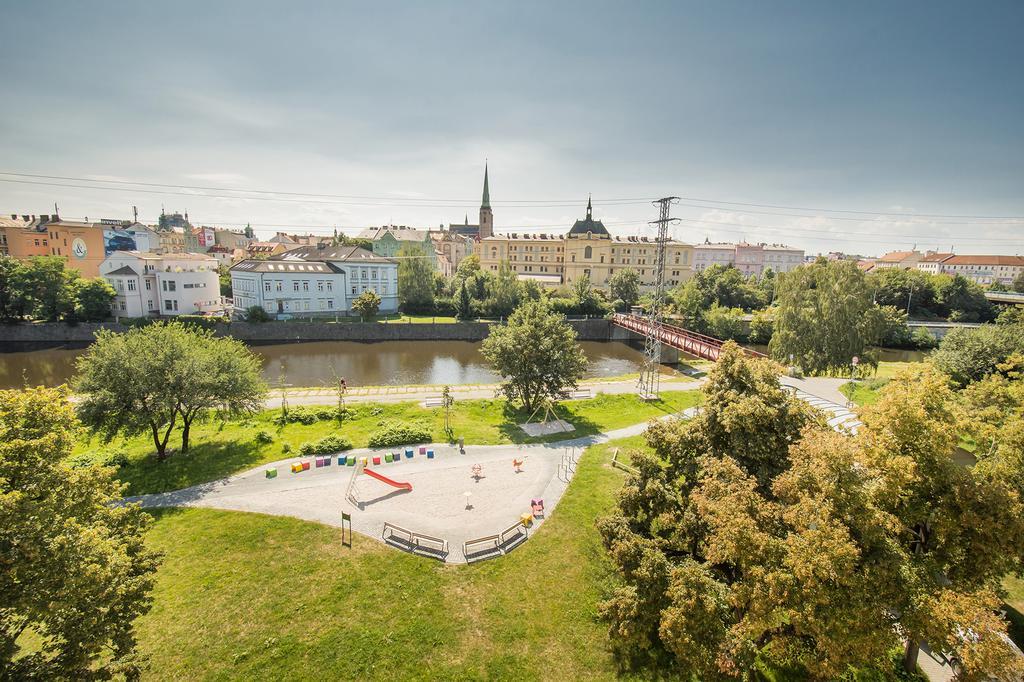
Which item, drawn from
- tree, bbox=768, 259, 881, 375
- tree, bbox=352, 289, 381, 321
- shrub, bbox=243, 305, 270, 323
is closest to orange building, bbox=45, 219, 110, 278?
shrub, bbox=243, 305, 270, 323

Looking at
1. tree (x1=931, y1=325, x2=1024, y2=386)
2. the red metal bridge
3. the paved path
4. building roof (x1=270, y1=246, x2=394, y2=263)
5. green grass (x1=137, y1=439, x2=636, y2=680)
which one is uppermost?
building roof (x1=270, y1=246, x2=394, y2=263)

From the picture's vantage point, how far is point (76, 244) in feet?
224

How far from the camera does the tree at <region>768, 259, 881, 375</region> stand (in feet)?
98.4

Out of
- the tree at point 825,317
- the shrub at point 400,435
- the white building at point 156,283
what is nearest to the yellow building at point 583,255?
the white building at point 156,283

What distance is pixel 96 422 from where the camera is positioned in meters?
17.8

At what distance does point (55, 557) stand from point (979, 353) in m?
35.8

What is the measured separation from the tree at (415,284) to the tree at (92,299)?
31.5 meters

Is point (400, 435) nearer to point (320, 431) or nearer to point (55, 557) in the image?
point (320, 431)

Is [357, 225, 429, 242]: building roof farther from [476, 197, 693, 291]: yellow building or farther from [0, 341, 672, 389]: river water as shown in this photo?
[0, 341, 672, 389]: river water

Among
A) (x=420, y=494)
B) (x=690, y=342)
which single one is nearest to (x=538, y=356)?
(x=420, y=494)

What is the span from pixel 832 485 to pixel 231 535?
1605 centimetres

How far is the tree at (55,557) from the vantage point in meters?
7.25

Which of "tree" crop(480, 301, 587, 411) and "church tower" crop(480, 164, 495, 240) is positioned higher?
"church tower" crop(480, 164, 495, 240)

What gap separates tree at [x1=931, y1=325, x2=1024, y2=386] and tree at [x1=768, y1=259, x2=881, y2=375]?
5193 mm
